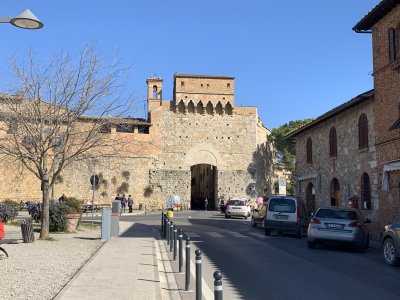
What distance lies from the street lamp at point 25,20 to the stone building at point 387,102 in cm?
1430

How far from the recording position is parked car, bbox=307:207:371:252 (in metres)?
14.7

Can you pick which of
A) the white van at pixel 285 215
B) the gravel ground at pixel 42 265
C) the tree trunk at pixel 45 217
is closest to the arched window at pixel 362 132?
the white van at pixel 285 215

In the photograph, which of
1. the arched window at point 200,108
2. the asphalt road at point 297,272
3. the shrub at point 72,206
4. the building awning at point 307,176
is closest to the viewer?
the asphalt road at point 297,272

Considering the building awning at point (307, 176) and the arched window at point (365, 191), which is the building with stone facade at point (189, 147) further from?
the arched window at point (365, 191)

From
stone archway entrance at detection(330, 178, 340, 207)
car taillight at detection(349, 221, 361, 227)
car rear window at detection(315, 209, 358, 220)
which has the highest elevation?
stone archway entrance at detection(330, 178, 340, 207)

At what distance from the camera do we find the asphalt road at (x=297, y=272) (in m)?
8.10

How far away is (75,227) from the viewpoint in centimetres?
1995

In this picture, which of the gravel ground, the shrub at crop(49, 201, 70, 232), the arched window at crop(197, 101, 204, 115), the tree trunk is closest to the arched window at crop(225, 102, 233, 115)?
the arched window at crop(197, 101, 204, 115)

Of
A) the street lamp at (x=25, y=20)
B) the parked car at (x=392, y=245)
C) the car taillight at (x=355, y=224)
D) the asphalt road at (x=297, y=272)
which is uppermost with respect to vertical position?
the street lamp at (x=25, y=20)

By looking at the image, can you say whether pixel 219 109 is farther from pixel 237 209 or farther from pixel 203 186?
pixel 237 209

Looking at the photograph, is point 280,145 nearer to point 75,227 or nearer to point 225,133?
point 225,133

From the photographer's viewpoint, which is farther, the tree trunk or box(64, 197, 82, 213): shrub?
box(64, 197, 82, 213): shrub

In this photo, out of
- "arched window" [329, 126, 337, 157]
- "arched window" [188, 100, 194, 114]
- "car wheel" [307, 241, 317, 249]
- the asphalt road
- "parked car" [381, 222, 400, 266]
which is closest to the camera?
the asphalt road

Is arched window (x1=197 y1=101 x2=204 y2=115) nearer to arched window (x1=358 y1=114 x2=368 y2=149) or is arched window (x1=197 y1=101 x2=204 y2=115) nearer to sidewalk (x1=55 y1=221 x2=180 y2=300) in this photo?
arched window (x1=358 y1=114 x2=368 y2=149)
